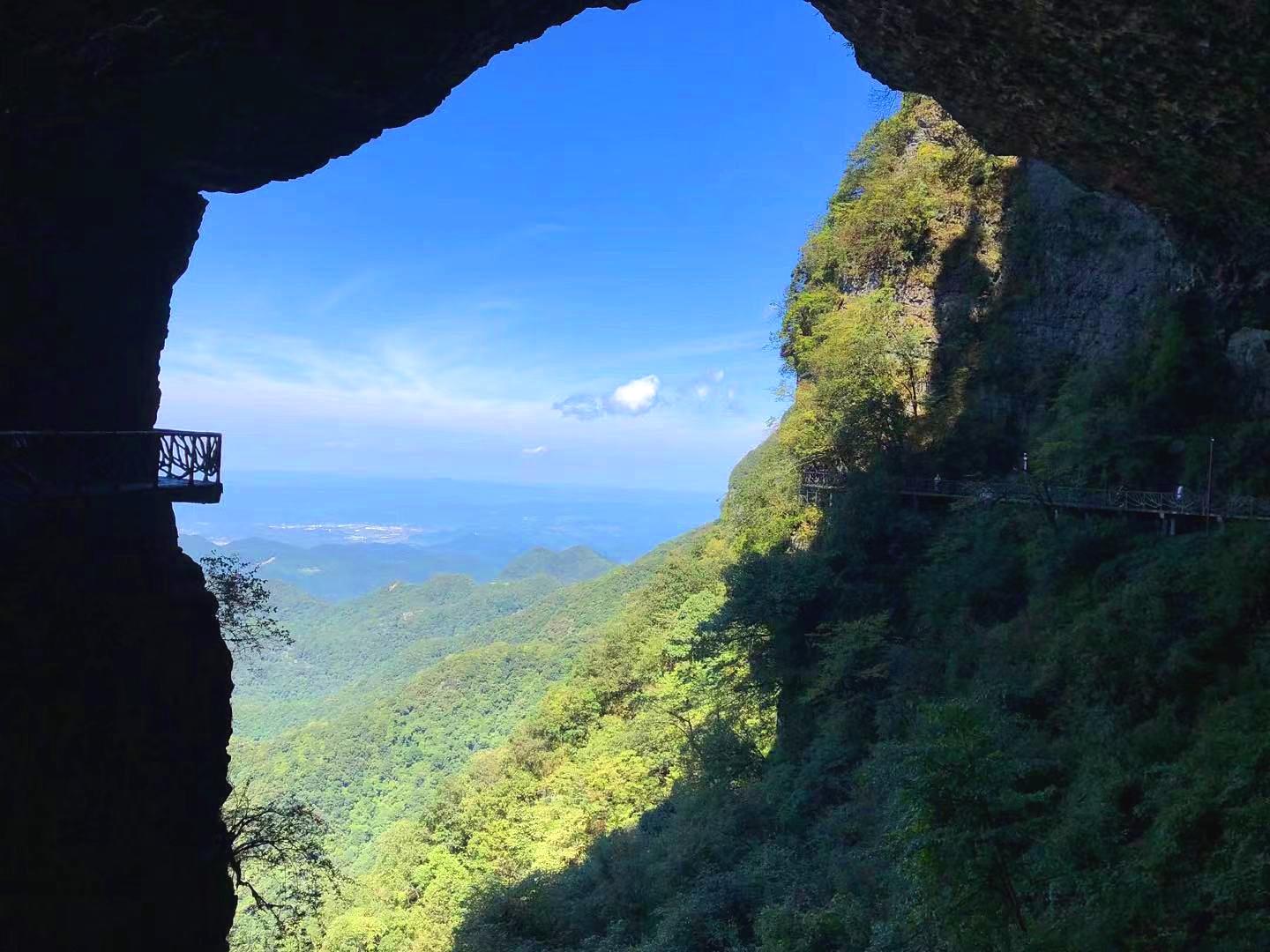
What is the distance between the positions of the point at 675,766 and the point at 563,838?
15.1 feet

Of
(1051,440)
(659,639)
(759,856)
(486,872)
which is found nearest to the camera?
(759,856)

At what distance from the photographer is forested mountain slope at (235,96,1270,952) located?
22.2ft

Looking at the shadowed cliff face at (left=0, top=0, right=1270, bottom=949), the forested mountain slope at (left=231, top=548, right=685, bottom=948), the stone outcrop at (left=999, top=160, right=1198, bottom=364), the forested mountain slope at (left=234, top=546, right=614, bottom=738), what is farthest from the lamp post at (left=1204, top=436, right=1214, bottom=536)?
the forested mountain slope at (left=234, top=546, right=614, bottom=738)

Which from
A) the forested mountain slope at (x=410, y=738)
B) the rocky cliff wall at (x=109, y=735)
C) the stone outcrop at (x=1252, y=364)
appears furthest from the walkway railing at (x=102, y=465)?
the forested mountain slope at (x=410, y=738)

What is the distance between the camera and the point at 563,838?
2342 centimetres

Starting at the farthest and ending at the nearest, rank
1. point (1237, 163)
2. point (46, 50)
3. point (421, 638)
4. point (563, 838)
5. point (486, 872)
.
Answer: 1. point (421, 638)
2. point (486, 872)
3. point (563, 838)
4. point (1237, 163)
5. point (46, 50)

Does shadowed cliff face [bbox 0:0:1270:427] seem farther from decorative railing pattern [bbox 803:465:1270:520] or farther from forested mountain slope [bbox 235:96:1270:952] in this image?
forested mountain slope [bbox 235:96:1270:952]

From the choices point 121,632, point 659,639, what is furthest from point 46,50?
point 659,639

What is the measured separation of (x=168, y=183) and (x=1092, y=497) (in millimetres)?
17396

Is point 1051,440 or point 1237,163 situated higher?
point 1237,163

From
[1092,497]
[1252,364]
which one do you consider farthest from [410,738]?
[1252,364]

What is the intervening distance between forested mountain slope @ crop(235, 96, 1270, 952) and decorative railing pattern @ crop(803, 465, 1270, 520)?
11.8 inches

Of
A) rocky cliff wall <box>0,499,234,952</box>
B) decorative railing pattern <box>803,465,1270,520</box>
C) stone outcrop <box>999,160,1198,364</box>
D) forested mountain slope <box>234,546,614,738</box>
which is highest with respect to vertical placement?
stone outcrop <box>999,160,1198,364</box>

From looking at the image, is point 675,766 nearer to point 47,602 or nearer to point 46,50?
point 47,602
